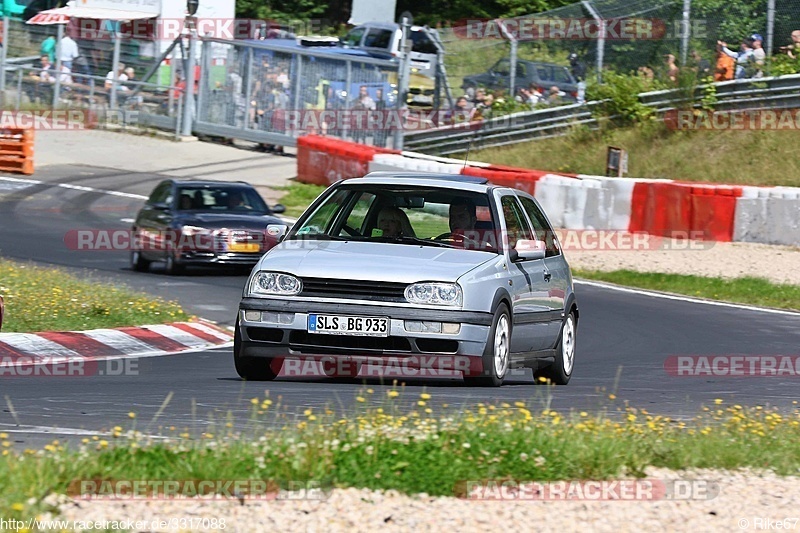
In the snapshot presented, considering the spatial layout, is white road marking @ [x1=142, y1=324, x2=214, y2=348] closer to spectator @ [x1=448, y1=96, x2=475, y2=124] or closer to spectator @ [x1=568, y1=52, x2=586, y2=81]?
spectator @ [x1=568, y1=52, x2=586, y2=81]

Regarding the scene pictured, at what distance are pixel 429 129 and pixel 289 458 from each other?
2609 centimetres

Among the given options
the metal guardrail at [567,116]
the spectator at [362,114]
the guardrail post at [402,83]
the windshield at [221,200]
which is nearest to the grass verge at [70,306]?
the windshield at [221,200]

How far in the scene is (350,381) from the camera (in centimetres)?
966

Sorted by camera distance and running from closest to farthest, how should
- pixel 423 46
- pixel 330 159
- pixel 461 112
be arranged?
pixel 330 159, pixel 461 112, pixel 423 46

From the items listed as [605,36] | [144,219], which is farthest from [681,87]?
[144,219]

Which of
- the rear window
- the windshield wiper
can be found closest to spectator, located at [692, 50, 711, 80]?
the rear window

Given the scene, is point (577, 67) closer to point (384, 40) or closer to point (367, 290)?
point (384, 40)

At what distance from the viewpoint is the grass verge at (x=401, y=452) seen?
554 cm

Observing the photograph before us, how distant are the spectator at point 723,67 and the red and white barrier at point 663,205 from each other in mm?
5223

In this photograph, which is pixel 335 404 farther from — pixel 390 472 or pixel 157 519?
pixel 157 519

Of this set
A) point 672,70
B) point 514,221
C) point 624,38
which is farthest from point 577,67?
point 514,221

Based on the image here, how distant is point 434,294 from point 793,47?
61.4ft

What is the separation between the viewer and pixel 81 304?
13.1 metres

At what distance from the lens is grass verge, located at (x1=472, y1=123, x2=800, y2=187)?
83.0 feet
